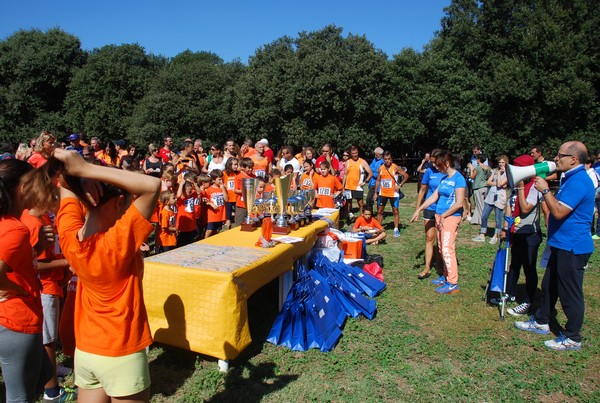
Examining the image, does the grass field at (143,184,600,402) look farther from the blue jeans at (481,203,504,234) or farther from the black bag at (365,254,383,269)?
the blue jeans at (481,203,504,234)

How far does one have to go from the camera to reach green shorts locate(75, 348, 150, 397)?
2107 millimetres

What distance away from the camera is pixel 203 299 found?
3572mm

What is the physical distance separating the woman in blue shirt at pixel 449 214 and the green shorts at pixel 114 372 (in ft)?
15.0

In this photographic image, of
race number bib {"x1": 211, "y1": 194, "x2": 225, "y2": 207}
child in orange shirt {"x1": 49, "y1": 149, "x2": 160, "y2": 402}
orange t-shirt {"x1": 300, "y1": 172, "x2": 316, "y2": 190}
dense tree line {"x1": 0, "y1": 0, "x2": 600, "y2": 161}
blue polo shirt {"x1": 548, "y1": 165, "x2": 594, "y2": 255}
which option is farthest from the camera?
dense tree line {"x1": 0, "y1": 0, "x2": 600, "y2": 161}

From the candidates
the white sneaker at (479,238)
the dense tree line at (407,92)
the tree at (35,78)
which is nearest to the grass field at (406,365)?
the white sneaker at (479,238)

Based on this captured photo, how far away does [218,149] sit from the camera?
10.2m

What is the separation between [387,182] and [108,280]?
7.93 m

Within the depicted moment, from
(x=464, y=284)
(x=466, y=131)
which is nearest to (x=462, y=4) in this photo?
(x=466, y=131)

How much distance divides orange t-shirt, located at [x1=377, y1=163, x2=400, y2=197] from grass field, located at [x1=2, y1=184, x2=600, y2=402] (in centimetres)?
416

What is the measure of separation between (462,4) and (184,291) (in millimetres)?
25716

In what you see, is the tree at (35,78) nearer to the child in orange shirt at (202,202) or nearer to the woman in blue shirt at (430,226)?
the child in orange shirt at (202,202)

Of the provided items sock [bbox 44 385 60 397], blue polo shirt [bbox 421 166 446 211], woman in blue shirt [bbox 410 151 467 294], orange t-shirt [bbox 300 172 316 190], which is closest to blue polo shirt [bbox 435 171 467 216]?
woman in blue shirt [bbox 410 151 467 294]

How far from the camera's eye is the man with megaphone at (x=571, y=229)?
411cm

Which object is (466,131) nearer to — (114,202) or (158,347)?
(158,347)
